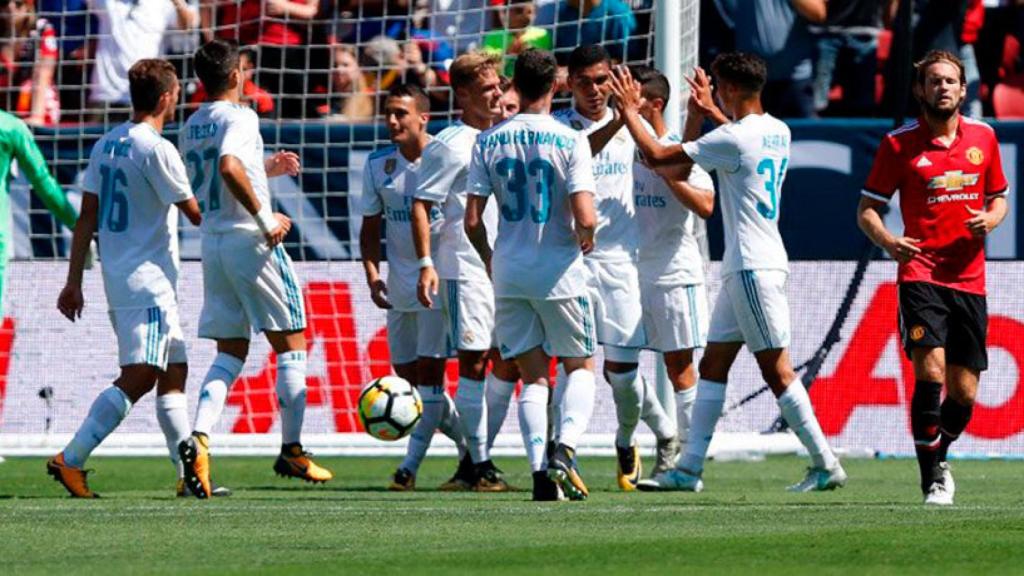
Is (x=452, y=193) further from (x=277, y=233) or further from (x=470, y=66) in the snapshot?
(x=277, y=233)

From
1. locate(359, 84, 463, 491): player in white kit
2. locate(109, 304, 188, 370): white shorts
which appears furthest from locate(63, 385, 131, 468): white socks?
locate(359, 84, 463, 491): player in white kit

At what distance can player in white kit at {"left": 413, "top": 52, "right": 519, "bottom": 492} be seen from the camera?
36.3ft

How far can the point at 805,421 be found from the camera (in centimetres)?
1075

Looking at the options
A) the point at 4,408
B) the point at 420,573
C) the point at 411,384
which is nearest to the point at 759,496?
the point at 411,384

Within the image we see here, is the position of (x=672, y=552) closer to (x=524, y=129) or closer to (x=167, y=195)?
(x=524, y=129)

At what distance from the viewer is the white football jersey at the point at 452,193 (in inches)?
435

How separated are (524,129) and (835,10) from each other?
7.12 m

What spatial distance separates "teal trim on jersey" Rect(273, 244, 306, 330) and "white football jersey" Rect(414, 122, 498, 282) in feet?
2.64

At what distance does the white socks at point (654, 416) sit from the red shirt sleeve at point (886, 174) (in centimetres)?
249

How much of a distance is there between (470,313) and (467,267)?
27 cm

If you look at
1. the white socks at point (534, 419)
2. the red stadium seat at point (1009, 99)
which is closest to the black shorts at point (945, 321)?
the white socks at point (534, 419)

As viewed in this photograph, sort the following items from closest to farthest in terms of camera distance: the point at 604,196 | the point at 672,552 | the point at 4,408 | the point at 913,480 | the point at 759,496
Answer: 1. the point at 672,552
2. the point at 759,496
3. the point at 604,196
4. the point at 913,480
5. the point at 4,408

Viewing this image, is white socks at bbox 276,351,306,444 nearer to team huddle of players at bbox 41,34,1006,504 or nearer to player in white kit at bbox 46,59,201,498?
team huddle of players at bbox 41,34,1006,504

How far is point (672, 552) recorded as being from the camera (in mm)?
7352
